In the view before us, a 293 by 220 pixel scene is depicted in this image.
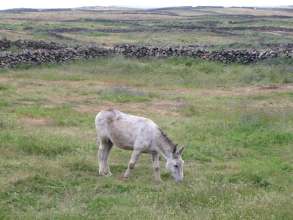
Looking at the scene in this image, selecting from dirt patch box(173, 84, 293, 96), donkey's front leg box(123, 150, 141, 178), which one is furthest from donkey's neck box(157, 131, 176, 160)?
dirt patch box(173, 84, 293, 96)

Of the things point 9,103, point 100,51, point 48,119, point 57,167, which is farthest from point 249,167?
point 100,51

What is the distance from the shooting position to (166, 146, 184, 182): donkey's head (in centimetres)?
1170

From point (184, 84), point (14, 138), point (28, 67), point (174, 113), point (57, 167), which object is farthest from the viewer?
point (28, 67)

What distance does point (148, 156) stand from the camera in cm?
1427

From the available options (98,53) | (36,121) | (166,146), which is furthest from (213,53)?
(166,146)

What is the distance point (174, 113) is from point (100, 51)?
15542mm

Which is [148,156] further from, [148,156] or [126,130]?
[126,130]

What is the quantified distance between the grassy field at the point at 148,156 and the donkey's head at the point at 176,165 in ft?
0.56

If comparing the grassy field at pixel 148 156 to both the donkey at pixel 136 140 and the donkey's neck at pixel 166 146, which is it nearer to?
the donkey at pixel 136 140

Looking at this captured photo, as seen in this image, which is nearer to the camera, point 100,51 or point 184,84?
point 184,84

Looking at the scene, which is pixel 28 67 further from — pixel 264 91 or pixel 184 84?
pixel 264 91

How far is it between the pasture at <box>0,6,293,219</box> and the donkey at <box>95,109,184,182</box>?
0.30 m

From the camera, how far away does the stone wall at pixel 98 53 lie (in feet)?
106

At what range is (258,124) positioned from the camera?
17.7 m
